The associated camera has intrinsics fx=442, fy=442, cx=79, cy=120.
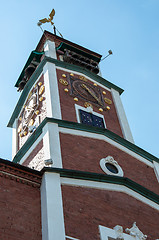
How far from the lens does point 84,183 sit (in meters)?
16.4

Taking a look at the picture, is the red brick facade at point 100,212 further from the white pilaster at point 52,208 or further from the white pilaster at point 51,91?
the white pilaster at point 51,91

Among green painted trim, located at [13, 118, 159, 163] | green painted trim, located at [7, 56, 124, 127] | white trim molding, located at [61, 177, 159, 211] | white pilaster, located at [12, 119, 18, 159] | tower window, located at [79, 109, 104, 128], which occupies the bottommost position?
white trim molding, located at [61, 177, 159, 211]

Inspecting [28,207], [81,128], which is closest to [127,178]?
[81,128]

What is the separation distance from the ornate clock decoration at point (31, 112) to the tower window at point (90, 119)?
2212mm

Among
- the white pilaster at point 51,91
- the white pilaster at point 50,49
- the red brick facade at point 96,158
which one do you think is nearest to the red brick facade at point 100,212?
the red brick facade at point 96,158

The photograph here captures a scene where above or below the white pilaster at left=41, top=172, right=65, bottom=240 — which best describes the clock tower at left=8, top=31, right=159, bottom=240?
above

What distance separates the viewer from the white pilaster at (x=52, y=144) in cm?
1709

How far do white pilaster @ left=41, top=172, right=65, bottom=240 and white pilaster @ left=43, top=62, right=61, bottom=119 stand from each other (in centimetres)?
508

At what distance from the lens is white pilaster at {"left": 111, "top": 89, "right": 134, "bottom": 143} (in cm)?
2237

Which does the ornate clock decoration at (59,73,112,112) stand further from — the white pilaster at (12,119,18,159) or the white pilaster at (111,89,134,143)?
the white pilaster at (12,119,18,159)

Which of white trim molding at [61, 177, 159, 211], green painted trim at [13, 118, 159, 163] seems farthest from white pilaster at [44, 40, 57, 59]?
white trim molding at [61, 177, 159, 211]

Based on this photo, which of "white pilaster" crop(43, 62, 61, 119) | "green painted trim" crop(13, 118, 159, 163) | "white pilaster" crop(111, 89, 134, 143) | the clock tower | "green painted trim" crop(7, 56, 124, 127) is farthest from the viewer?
"green painted trim" crop(7, 56, 124, 127)

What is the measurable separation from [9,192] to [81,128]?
606cm

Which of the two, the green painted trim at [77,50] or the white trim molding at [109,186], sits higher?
the green painted trim at [77,50]
